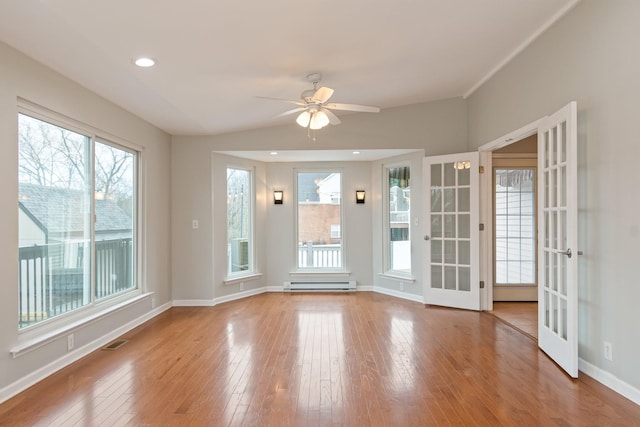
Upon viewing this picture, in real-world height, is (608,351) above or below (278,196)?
below

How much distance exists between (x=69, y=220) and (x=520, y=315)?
17.0 ft

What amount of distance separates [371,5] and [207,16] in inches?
45.1

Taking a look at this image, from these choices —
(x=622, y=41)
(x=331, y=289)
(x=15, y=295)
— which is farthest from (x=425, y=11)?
(x=331, y=289)

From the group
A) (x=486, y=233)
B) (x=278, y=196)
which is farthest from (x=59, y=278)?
(x=486, y=233)

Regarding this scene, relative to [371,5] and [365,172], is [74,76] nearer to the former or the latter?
[371,5]

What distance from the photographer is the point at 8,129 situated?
9.10 ft

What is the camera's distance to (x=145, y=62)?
10.4 ft

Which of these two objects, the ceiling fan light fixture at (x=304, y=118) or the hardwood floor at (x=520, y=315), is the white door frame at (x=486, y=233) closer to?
the hardwood floor at (x=520, y=315)

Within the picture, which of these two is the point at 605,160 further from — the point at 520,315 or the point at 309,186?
the point at 309,186

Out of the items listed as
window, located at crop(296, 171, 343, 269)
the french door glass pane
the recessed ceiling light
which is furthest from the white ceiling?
window, located at crop(296, 171, 343, 269)

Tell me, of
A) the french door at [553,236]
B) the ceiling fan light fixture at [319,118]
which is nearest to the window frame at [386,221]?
the french door at [553,236]

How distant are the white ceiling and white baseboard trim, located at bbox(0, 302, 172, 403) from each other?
96.1 inches

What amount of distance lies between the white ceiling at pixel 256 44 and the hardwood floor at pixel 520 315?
2.99 m

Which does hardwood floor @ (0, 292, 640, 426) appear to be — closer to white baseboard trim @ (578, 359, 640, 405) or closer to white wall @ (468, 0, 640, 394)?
white baseboard trim @ (578, 359, 640, 405)
